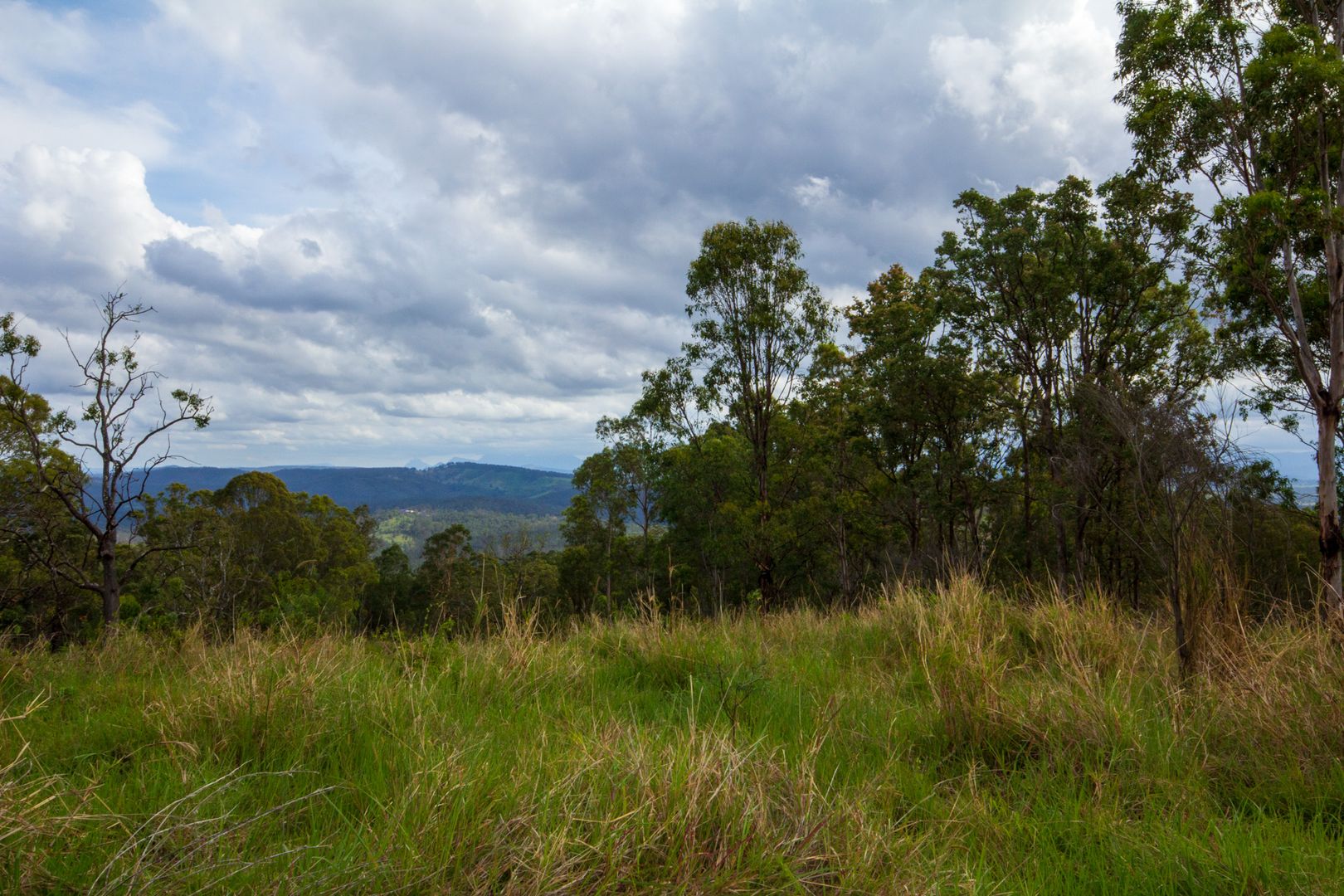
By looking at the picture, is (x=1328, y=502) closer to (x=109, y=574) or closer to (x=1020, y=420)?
(x=1020, y=420)

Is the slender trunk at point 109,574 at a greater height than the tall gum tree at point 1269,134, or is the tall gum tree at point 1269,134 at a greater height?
the tall gum tree at point 1269,134

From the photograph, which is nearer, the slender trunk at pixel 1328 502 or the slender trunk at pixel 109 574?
the slender trunk at pixel 1328 502

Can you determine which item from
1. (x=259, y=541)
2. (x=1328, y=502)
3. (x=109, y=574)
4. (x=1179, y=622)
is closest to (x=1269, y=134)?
(x=1328, y=502)

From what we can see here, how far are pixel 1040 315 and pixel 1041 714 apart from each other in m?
17.1

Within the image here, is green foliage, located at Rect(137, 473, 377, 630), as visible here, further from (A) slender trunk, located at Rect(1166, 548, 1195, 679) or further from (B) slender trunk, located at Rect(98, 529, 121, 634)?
(A) slender trunk, located at Rect(1166, 548, 1195, 679)

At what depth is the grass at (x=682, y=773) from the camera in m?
1.97

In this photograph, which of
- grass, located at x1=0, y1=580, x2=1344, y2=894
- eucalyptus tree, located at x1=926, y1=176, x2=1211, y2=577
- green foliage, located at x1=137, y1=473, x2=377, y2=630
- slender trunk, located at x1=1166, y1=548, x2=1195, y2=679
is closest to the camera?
grass, located at x1=0, y1=580, x2=1344, y2=894

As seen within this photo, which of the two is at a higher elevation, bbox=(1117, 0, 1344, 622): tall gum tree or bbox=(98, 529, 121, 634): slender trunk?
bbox=(1117, 0, 1344, 622): tall gum tree

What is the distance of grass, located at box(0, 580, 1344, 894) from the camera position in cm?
197

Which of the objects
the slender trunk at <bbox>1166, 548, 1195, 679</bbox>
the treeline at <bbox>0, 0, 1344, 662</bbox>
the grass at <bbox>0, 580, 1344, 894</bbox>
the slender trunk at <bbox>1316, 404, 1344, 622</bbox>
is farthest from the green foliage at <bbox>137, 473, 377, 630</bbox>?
the slender trunk at <bbox>1316, 404, 1344, 622</bbox>

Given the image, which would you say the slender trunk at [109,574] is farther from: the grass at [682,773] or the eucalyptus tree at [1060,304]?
the eucalyptus tree at [1060,304]

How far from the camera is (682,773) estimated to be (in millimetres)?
2369

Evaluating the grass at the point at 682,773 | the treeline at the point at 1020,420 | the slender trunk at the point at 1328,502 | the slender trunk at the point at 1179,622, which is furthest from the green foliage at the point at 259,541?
the slender trunk at the point at 1328,502

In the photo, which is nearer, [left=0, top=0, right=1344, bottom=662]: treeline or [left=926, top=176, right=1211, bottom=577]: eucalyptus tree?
[left=0, top=0, right=1344, bottom=662]: treeline
